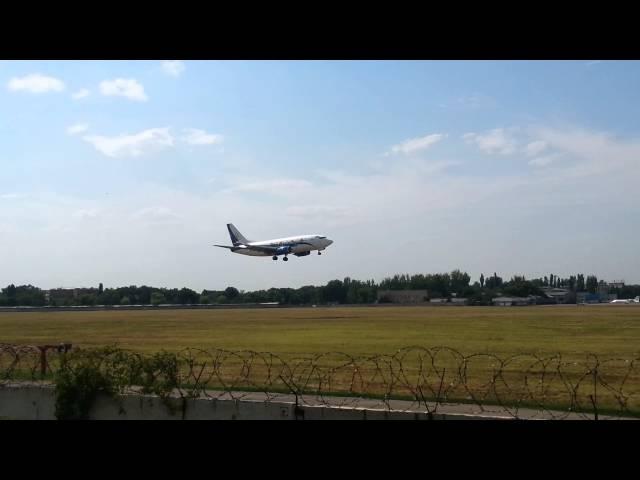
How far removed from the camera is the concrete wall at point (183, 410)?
48.5ft

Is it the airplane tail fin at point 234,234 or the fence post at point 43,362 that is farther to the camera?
the airplane tail fin at point 234,234

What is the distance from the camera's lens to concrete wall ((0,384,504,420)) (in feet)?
48.5

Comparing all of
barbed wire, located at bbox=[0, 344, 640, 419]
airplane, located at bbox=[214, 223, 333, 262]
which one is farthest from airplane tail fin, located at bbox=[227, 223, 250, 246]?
barbed wire, located at bbox=[0, 344, 640, 419]

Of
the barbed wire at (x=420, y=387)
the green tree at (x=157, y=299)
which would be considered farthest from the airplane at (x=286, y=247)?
the green tree at (x=157, y=299)

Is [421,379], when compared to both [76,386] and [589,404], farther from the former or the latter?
[76,386]

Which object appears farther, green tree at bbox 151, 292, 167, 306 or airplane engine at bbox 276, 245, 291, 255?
green tree at bbox 151, 292, 167, 306

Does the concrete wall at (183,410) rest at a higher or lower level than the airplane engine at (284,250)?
lower

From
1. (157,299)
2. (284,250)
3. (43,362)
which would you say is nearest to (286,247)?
(284,250)

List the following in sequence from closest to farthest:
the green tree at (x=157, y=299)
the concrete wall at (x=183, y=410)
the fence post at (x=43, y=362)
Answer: the concrete wall at (x=183, y=410)
the fence post at (x=43, y=362)
the green tree at (x=157, y=299)

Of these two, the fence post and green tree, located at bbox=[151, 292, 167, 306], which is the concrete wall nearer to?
the fence post

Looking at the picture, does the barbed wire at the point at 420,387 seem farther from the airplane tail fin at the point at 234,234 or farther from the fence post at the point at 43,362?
the airplane tail fin at the point at 234,234

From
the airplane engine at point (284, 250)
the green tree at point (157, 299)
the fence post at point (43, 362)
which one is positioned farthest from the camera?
the green tree at point (157, 299)
